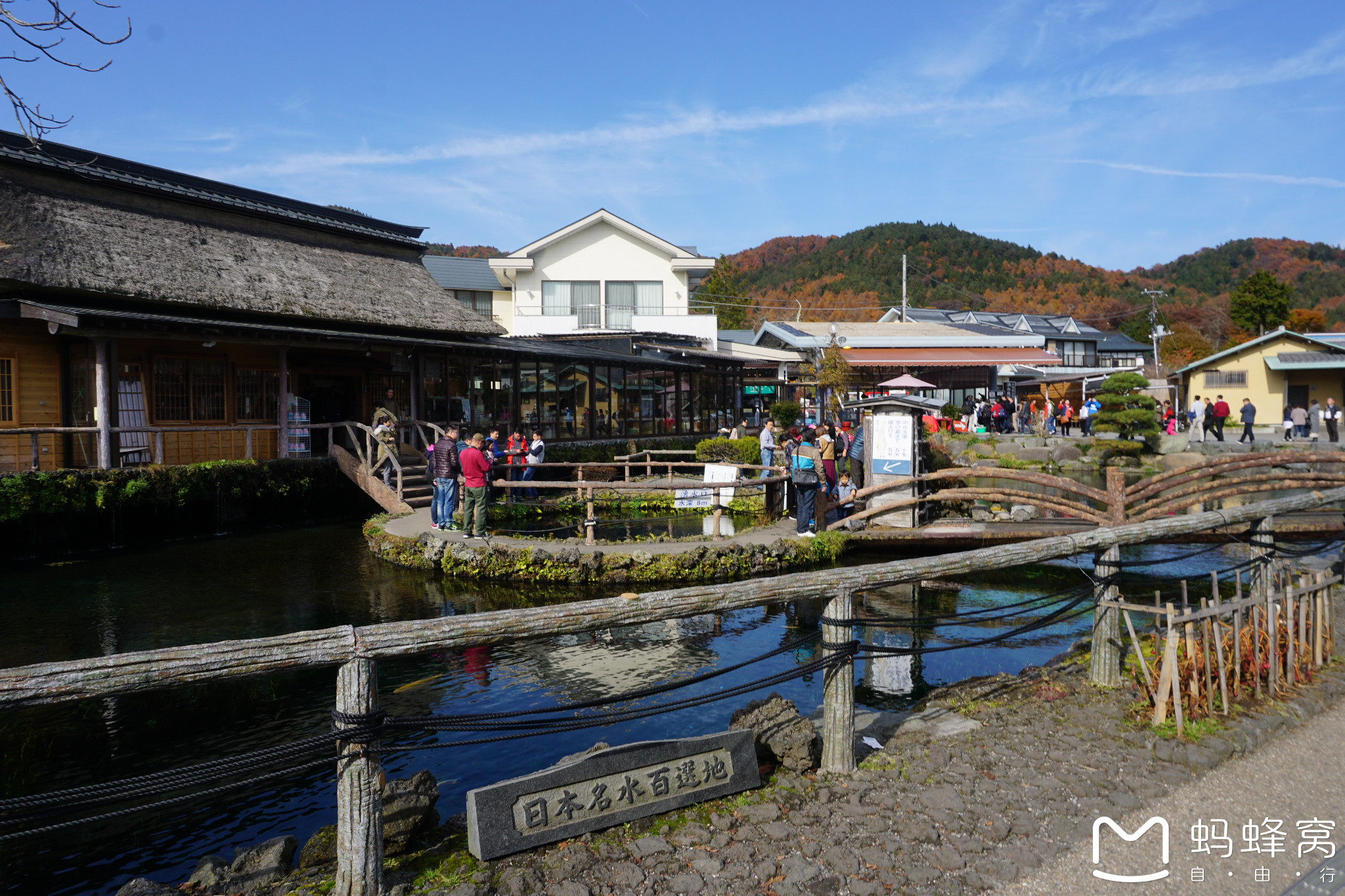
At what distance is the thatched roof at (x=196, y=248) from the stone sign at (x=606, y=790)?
16.4 metres

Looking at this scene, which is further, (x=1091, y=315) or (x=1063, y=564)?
(x=1091, y=315)

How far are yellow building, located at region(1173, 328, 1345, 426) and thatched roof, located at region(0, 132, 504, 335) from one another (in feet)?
106

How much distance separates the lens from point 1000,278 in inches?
3438

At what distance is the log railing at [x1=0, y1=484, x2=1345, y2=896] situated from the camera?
309 centimetres

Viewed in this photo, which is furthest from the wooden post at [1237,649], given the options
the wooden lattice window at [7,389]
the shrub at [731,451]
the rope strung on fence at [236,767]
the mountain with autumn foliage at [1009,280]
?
the mountain with autumn foliage at [1009,280]

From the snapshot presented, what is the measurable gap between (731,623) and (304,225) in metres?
18.2

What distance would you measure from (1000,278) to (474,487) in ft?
280

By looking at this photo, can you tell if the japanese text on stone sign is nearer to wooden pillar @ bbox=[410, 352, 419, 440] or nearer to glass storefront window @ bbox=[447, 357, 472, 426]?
wooden pillar @ bbox=[410, 352, 419, 440]

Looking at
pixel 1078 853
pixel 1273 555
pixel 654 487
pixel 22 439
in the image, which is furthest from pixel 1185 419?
pixel 22 439

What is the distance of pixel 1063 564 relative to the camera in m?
13.6

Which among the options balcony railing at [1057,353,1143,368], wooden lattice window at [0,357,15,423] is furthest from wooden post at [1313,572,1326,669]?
balcony railing at [1057,353,1143,368]

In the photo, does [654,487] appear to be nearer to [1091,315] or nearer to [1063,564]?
[1063,564]

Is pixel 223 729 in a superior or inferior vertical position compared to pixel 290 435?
inferior

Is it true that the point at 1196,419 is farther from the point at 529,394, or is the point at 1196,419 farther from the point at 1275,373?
the point at 529,394
